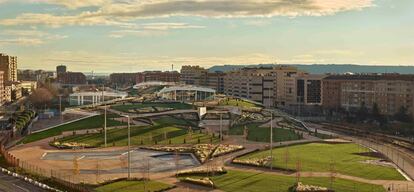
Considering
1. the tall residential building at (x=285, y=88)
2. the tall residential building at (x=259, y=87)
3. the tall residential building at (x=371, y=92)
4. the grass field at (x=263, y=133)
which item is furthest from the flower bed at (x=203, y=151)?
the tall residential building at (x=285, y=88)

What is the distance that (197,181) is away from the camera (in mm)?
40781

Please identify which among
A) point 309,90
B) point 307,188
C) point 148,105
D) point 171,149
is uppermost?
point 309,90

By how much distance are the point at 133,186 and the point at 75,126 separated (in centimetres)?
3496

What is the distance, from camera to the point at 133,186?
131 feet

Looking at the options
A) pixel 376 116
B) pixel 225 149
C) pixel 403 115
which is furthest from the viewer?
pixel 376 116

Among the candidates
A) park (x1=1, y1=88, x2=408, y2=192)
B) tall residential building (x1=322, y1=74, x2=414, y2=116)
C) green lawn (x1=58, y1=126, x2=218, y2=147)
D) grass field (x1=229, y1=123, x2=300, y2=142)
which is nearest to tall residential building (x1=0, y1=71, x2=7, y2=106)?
park (x1=1, y1=88, x2=408, y2=192)

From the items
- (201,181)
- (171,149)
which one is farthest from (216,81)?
(201,181)

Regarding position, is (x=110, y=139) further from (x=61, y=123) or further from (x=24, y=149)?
(x=61, y=123)

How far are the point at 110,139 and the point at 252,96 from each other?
7100 cm

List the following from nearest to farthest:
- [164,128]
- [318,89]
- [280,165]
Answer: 1. [280,165]
2. [164,128]
3. [318,89]

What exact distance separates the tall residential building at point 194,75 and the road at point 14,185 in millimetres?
119762

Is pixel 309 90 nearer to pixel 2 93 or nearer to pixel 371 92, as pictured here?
pixel 371 92

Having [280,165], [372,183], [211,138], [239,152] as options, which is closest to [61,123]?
[211,138]

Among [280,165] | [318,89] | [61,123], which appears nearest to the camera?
[280,165]
